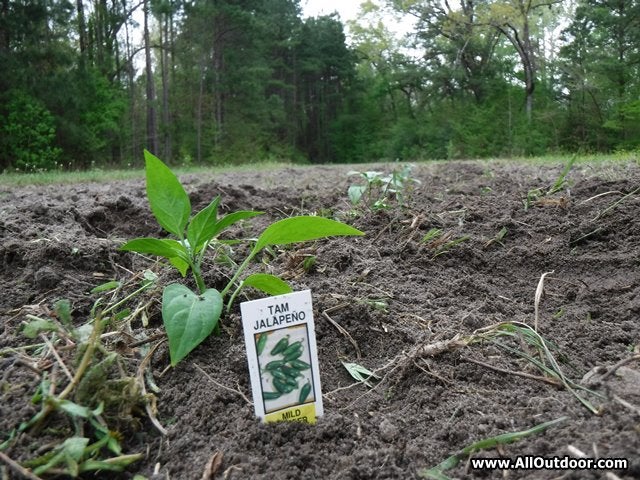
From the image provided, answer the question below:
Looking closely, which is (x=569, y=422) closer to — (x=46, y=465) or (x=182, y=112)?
(x=46, y=465)

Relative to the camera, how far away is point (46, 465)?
767 mm

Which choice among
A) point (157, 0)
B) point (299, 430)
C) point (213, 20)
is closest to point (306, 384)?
point (299, 430)

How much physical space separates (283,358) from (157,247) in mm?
→ 420

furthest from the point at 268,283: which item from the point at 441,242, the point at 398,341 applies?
the point at 441,242

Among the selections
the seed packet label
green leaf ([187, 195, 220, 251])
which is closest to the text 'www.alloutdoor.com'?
the seed packet label

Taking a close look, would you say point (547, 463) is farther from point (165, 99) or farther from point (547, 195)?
point (165, 99)

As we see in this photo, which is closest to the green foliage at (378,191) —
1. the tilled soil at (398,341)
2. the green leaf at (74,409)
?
the tilled soil at (398,341)

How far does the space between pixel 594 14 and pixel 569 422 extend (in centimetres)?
1970

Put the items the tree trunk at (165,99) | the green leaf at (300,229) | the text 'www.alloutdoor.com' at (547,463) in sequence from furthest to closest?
the tree trunk at (165,99), the green leaf at (300,229), the text 'www.alloutdoor.com' at (547,463)

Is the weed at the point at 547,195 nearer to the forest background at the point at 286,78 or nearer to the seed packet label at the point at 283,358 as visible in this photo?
the seed packet label at the point at 283,358

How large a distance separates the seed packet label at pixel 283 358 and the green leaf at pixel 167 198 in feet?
1.20

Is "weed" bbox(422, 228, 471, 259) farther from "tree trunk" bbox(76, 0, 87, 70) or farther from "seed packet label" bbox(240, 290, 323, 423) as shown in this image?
"tree trunk" bbox(76, 0, 87, 70)

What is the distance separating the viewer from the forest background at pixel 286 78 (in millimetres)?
14078

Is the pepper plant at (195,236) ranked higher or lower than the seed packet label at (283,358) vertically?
higher
